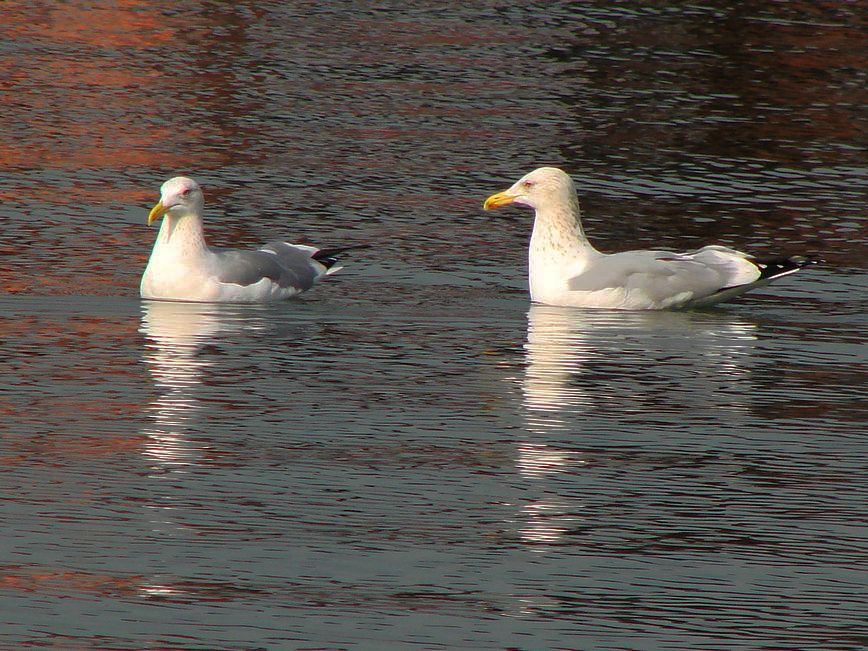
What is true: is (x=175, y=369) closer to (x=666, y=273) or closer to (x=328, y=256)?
(x=328, y=256)

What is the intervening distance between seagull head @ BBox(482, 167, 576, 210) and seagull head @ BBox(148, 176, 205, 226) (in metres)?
2.00

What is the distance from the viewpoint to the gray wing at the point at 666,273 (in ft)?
40.4

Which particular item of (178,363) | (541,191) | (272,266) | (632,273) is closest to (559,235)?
(541,191)

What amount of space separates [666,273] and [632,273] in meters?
0.24

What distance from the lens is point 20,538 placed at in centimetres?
668

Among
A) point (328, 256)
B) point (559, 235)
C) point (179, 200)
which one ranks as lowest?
point (328, 256)

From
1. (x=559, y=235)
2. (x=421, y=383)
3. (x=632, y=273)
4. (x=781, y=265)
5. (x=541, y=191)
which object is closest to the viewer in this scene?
(x=421, y=383)

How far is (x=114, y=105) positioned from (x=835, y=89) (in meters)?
8.87

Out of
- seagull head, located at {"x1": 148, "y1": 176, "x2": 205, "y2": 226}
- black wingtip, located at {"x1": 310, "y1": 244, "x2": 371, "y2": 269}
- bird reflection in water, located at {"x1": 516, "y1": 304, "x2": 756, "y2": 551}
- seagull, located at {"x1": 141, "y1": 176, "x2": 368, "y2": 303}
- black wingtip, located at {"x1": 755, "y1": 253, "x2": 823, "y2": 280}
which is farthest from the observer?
black wingtip, located at {"x1": 310, "y1": 244, "x2": 371, "y2": 269}

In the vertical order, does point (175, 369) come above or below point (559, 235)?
below

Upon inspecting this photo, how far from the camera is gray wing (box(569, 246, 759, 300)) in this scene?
1231 cm

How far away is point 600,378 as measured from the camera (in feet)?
32.4

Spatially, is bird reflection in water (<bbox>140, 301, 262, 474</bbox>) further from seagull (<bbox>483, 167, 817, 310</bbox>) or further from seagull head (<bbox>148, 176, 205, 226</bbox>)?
seagull (<bbox>483, 167, 817, 310</bbox>)

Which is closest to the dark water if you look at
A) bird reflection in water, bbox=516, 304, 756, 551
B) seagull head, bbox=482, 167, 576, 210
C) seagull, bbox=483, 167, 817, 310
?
bird reflection in water, bbox=516, 304, 756, 551
